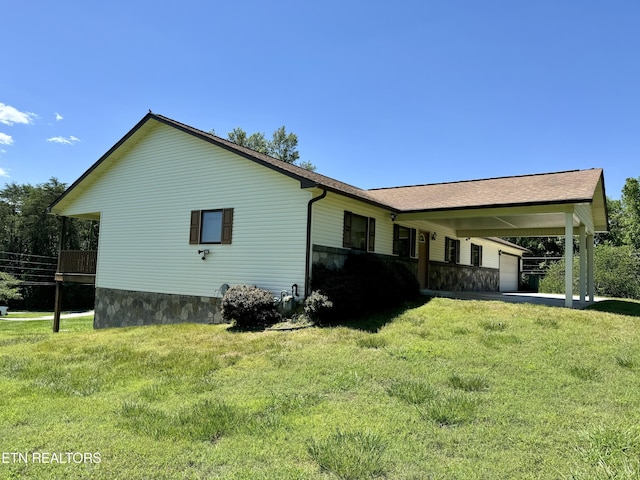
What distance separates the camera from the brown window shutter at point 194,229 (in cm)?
1240

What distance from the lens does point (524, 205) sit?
36.8ft

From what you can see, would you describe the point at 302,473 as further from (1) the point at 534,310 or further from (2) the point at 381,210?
(2) the point at 381,210

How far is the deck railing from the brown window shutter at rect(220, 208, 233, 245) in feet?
23.3

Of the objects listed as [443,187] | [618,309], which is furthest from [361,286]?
[443,187]

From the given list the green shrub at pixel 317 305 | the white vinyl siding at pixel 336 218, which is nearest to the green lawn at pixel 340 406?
the green shrub at pixel 317 305

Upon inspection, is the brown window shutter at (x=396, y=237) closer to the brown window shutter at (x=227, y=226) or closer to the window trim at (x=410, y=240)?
the window trim at (x=410, y=240)

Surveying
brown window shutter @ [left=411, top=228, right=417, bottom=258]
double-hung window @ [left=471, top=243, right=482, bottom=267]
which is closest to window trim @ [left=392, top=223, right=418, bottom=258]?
brown window shutter @ [left=411, top=228, right=417, bottom=258]

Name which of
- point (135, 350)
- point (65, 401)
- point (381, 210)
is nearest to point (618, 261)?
point (381, 210)

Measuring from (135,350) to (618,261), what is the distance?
2251 cm

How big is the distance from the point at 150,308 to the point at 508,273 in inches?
923

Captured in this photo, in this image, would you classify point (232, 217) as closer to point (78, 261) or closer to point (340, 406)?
point (340, 406)

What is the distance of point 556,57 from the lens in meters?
11.8

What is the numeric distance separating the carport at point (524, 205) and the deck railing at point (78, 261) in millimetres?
11901

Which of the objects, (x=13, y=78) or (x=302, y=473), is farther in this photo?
(x=13, y=78)
